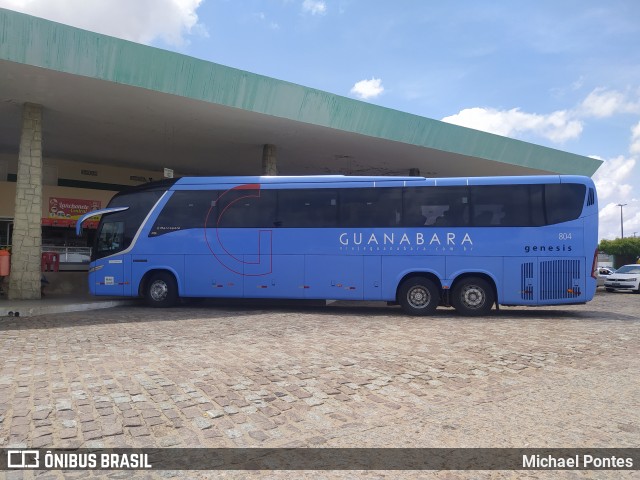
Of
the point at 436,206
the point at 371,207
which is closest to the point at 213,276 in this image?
the point at 371,207

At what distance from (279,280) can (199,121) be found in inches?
271

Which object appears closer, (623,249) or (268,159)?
(268,159)

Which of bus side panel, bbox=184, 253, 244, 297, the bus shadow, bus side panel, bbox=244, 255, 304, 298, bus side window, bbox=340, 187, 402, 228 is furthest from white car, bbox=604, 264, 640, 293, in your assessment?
bus side panel, bbox=184, 253, 244, 297

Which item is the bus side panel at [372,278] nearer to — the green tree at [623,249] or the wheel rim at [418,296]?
the wheel rim at [418,296]

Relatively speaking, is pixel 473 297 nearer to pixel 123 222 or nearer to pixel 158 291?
pixel 158 291

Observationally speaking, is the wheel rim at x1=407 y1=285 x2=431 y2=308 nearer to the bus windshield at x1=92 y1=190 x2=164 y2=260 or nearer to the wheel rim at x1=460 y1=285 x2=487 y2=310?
the wheel rim at x1=460 y1=285 x2=487 y2=310

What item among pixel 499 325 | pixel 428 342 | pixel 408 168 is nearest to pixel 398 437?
pixel 428 342

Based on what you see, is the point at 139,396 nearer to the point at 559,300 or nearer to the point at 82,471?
the point at 82,471

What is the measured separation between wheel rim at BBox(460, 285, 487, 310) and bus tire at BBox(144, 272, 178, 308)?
7.66 meters

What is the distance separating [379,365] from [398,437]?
87.9 inches

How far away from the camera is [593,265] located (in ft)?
35.9

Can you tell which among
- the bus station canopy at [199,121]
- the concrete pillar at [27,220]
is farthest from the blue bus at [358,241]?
the bus station canopy at [199,121]

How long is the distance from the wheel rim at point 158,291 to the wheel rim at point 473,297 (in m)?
7.94

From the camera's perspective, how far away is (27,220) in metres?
14.0
